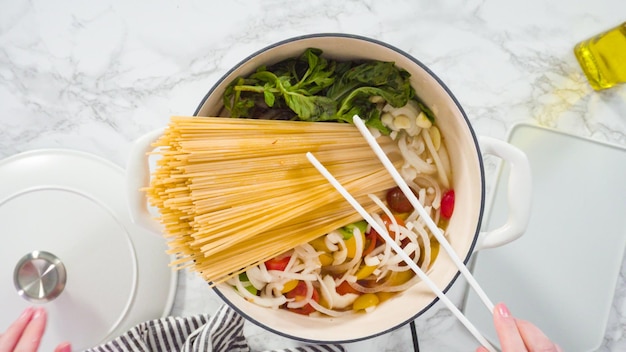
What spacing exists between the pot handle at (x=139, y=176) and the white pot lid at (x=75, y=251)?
195mm

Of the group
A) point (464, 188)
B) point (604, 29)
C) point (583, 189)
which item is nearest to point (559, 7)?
point (604, 29)

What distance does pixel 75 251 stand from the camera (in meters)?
0.99

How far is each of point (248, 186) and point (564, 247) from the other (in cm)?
66

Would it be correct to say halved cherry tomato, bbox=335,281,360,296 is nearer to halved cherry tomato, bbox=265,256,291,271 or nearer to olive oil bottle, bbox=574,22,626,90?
halved cherry tomato, bbox=265,256,291,271

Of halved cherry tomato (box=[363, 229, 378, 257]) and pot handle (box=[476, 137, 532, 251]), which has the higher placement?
halved cherry tomato (box=[363, 229, 378, 257])

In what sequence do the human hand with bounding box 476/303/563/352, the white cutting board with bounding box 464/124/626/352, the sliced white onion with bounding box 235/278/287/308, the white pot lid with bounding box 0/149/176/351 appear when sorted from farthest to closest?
the white cutting board with bounding box 464/124/626/352
the white pot lid with bounding box 0/149/176/351
the sliced white onion with bounding box 235/278/287/308
the human hand with bounding box 476/303/563/352

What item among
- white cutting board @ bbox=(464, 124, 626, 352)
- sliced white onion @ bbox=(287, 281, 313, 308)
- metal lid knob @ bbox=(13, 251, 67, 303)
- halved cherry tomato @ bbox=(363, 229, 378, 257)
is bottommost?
white cutting board @ bbox=(464, 124, 626, 352)

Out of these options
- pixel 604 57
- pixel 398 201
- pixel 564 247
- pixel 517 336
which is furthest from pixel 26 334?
pixel 604 57

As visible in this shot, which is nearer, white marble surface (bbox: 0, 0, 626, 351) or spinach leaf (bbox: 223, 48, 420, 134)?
spinach leaf (bbox: 223, 48, 420, 134)

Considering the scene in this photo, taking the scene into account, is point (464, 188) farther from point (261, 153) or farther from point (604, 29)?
point (604, 29)

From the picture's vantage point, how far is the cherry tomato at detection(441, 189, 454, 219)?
0.92 m

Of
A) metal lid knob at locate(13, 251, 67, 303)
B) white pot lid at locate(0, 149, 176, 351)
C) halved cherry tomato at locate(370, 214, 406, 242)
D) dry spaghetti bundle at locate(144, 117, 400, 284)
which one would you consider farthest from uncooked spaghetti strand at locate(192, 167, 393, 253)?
metal lid knob at locate(13, 251, 67, 303)

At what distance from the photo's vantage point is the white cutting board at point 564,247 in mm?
1092

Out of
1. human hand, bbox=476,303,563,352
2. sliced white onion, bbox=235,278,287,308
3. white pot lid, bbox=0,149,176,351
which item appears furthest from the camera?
white pot lid, bbox=0,149,176,351
